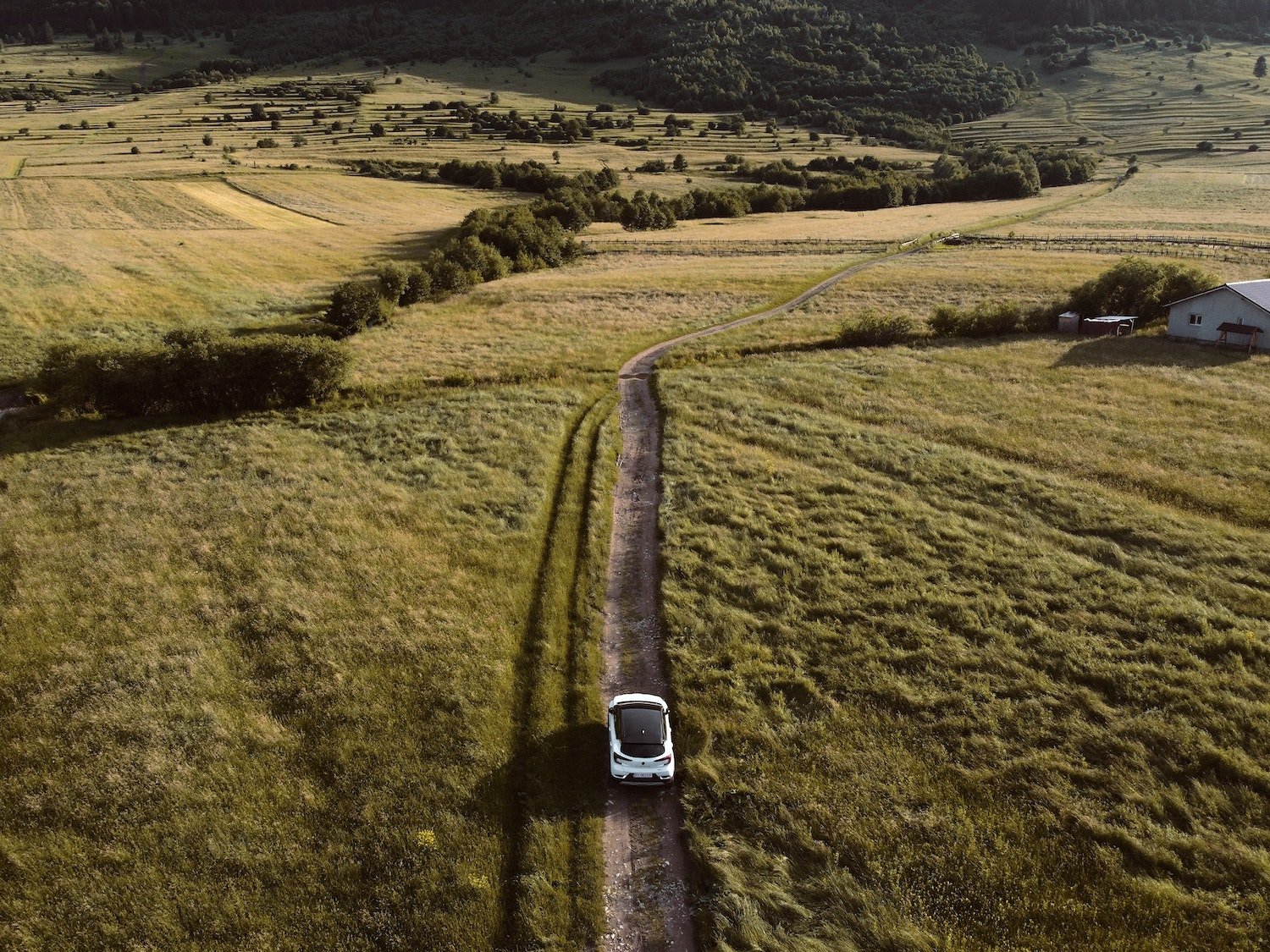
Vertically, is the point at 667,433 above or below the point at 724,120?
below

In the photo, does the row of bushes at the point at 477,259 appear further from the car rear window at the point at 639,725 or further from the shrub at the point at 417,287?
the car rear window at the point at 639,725

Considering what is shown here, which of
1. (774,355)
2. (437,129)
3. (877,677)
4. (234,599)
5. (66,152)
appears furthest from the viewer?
(437,129)

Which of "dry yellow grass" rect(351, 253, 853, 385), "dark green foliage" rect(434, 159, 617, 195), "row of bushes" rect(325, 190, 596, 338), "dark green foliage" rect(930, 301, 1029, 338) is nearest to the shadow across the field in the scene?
"dry yellow grass" rect(351, 253, 853, 385)

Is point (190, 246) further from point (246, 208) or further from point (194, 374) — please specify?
point (194, 374)

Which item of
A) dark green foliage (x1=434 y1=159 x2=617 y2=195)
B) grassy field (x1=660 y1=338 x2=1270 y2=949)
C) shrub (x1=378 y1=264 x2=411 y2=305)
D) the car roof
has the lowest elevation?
grassy field (x1=660 y1=338 x2=1270 y2=949)


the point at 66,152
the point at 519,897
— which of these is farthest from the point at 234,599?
the point at 66,152

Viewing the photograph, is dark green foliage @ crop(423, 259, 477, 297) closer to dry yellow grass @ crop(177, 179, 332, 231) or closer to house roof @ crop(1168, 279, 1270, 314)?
dry yellow grass @ crop(177, 179, 332, 231)

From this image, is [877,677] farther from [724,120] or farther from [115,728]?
[724,120]
